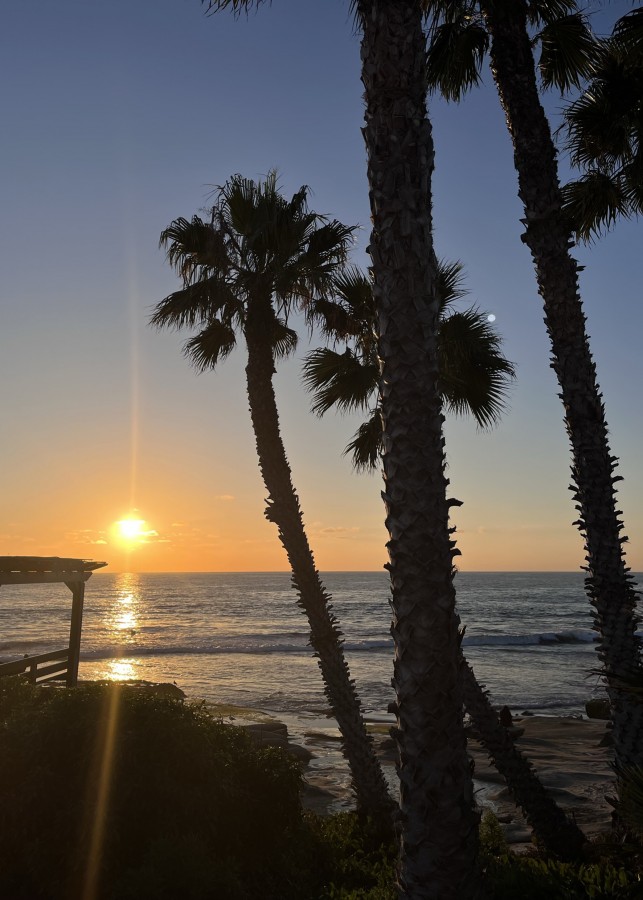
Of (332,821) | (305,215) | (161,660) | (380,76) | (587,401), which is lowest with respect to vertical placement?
(161,660)

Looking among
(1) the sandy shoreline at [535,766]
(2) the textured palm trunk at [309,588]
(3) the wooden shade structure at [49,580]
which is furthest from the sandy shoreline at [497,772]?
(3) the wooden shade structure at [49,580]

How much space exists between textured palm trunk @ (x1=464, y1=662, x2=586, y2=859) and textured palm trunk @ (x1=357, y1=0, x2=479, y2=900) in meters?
4.79

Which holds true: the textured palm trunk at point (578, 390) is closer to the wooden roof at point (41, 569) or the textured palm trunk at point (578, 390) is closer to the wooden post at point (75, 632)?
the wooden roof at point (41, 569)

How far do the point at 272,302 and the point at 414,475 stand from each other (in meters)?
6.85

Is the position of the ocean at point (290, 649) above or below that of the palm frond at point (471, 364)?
below

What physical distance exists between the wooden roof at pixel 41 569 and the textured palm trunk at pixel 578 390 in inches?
372

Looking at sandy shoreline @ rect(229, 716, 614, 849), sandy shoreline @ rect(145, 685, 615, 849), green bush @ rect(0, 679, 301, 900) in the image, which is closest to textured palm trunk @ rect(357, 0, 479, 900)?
green bush @ rect(0, 679, 301, 900)

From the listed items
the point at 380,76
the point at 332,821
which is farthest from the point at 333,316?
the point at 332,821

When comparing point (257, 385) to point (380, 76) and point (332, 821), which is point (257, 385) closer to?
point (380, 76)

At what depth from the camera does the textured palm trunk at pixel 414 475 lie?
449cm

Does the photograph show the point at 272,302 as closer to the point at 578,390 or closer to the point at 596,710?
the point at 578,390

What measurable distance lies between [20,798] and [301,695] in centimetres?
2566

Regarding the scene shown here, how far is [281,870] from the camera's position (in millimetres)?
7625

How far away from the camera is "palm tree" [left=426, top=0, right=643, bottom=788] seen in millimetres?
7730
